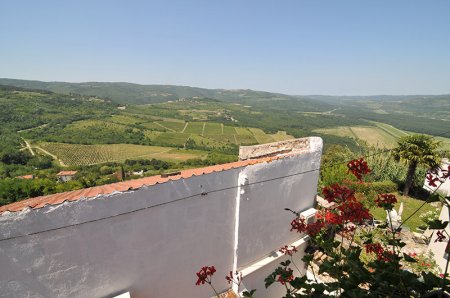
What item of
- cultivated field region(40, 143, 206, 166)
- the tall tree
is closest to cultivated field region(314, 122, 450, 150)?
cultivated field region(40, 143, 206, 166)

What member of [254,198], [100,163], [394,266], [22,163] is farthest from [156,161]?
[394,266]

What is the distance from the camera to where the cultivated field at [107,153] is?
203 ft

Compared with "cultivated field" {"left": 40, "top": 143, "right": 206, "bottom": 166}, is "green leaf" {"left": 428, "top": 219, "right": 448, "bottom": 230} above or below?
above

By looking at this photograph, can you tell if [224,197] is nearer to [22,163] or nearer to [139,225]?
[139,225]

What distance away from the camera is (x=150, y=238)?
482 centimetres

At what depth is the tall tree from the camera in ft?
53.1

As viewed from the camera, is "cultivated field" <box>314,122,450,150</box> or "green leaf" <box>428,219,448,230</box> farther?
"cultivated field" <box>314,122,450,150</box>

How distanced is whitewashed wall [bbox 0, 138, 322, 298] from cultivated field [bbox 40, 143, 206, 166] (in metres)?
56.3

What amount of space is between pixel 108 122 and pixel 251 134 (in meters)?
53.6

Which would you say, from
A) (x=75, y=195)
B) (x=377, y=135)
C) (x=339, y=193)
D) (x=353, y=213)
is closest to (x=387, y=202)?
(x=353, y=213)

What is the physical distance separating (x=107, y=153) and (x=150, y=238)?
69354 millimetres

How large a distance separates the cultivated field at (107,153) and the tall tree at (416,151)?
49.8 m

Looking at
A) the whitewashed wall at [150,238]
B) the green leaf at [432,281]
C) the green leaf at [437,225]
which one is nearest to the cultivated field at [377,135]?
the whitewashed wall at [150,238]

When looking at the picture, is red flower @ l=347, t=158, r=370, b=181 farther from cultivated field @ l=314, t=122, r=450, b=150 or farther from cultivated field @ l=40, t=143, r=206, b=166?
cultivated field @ l=314, t=122, r=450, b=150
